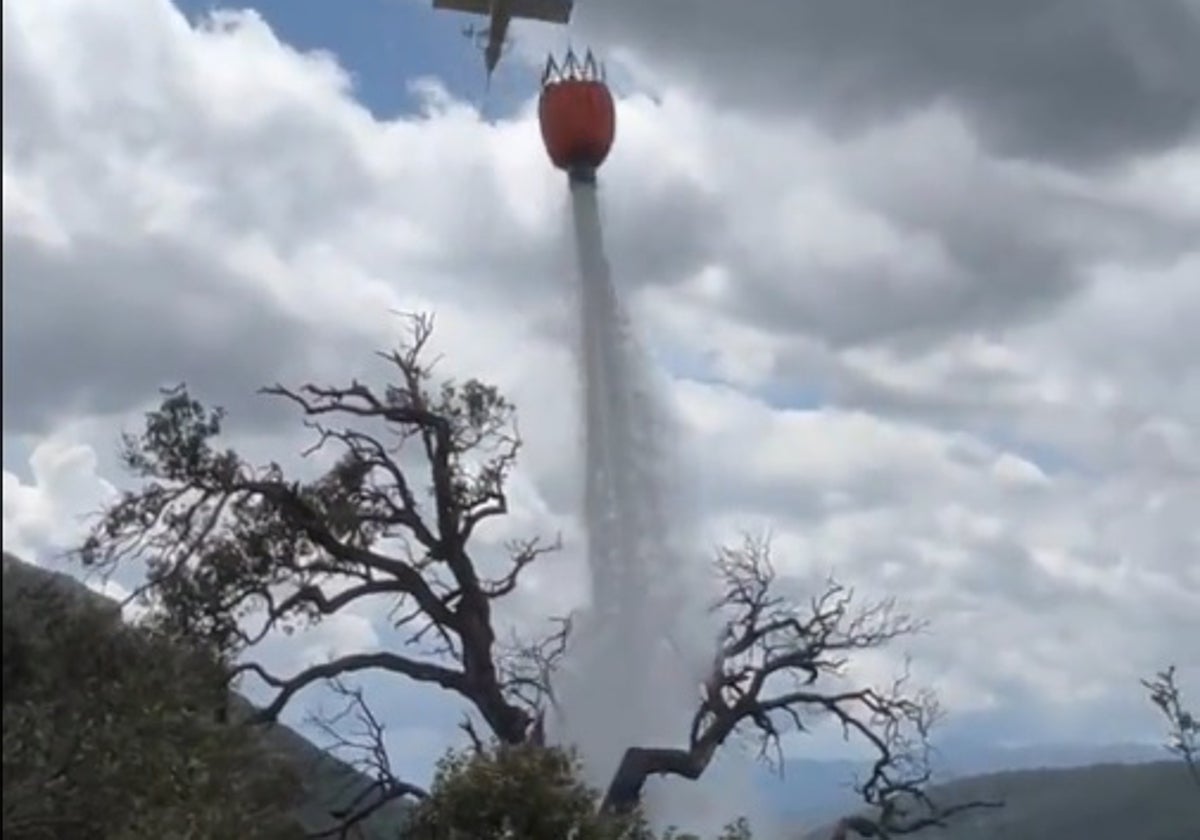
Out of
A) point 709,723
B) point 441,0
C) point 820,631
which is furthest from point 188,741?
point 441,0

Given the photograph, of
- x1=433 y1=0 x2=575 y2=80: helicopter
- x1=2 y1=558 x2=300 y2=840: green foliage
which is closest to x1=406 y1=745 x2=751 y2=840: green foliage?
x1=2 y1=558 x2=300 y2=840: green foliage

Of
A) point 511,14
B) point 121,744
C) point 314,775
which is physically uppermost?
point 511,14

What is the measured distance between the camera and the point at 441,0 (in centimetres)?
4062

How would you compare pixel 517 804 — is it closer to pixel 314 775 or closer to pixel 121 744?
pixel 121 744

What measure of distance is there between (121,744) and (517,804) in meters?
5.48

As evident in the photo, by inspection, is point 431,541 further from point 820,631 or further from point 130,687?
point 130,687

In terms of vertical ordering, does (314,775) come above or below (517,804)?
above

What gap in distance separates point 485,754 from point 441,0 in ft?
71.6

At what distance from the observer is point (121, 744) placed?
61.3 ft

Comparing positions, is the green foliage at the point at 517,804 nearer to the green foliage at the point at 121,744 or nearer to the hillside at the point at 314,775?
the green foliage at the point at 121,744

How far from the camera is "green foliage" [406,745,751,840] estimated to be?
2238 cm

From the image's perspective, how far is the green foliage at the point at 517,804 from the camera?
22375mm

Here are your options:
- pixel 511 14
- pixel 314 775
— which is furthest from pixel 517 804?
pixel 511 14

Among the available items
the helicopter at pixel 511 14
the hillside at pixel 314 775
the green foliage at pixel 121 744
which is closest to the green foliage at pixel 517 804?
the green foliage at pixel 121 744
